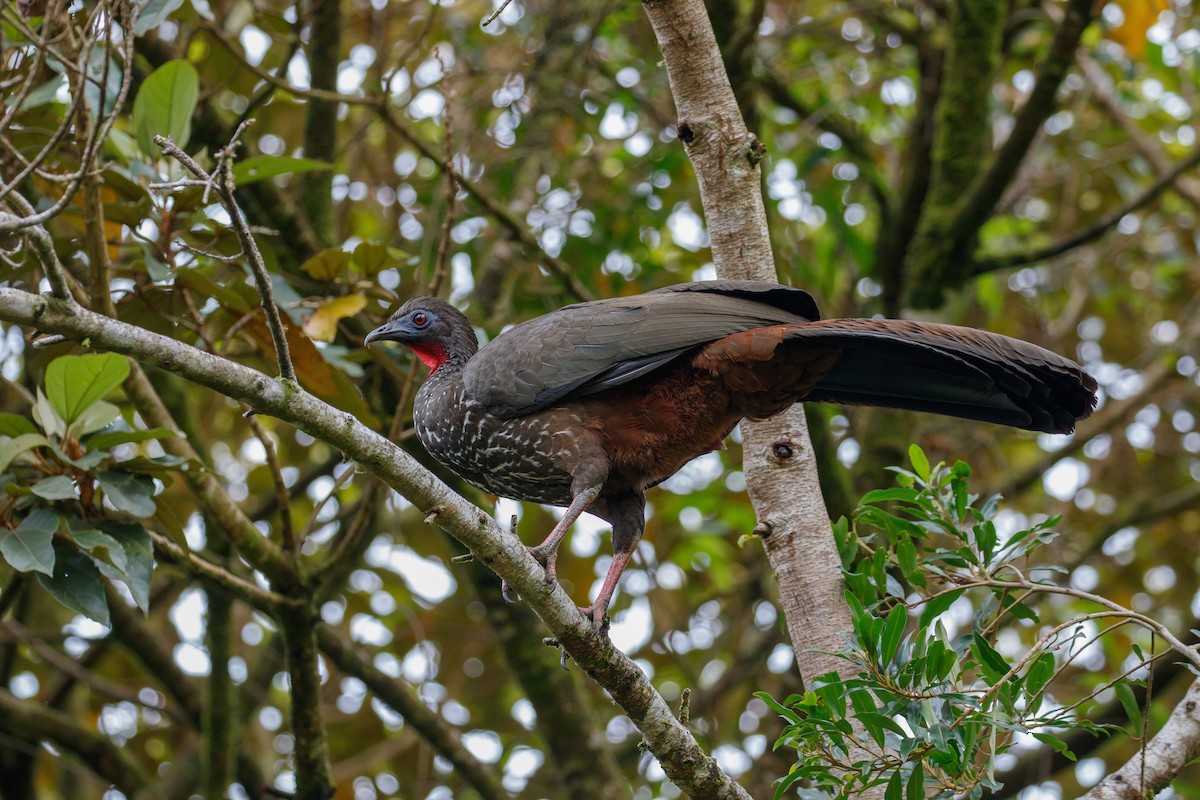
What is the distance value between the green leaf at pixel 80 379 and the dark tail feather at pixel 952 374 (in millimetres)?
1848

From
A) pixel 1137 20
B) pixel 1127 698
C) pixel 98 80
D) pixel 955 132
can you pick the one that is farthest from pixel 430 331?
pixel 1137 20

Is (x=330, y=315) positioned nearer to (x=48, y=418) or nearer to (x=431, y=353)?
(x=431, y=353)

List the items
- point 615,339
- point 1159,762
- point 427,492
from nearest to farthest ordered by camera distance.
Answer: point 427,492
point 1159,762
point 615,339

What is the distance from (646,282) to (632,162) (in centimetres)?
71

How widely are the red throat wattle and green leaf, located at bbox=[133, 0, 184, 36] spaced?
A: 4.27 ft

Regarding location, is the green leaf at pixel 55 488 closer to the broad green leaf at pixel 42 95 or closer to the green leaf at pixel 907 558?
the broad green leaf at pixel 42 95

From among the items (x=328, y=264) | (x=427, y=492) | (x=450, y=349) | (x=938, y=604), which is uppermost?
(x=328, y=264)

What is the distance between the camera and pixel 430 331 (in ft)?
13.6

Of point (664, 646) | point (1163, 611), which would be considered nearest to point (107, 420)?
point (664, 646)

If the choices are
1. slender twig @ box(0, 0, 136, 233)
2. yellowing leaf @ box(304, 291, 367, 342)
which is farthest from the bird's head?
slender twig @ box(0, 0, 136, 233)

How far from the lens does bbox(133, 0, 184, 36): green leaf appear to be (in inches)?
149

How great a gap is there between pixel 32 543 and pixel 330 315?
120 cm

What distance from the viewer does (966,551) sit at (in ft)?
10.3

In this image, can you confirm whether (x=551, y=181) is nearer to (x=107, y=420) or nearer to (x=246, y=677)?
(x=246, y=677)
